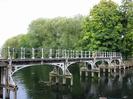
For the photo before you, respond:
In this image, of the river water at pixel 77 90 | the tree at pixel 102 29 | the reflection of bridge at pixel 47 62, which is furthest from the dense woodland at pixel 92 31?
the river water at pixel 77 90

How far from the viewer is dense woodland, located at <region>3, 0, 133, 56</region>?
72.2 m

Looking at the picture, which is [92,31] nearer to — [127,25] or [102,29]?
[102,29]

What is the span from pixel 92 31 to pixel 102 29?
8.36ft

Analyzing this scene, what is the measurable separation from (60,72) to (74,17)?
39865 millimetres

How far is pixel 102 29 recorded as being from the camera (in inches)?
2852

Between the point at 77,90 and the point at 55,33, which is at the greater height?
the point at 55,33

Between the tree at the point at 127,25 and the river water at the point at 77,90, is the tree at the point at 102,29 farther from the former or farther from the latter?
the river water at the point at 77,90

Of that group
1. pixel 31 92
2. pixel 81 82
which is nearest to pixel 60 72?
pixel 81 82

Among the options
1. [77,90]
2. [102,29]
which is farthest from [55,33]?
[77,90]

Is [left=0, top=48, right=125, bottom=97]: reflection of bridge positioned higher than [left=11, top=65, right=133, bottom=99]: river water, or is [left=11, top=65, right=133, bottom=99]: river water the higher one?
[left=0, top=48, right=125, bottom=97]: reflection of bridge

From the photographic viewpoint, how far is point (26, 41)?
9006 cm

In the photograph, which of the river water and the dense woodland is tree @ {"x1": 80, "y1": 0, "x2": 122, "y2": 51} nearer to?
the dense woodland

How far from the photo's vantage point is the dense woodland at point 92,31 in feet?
237

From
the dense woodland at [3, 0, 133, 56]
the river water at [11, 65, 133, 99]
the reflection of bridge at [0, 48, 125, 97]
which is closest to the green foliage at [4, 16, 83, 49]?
the dense woodland at [3, 0, 133, 56]
